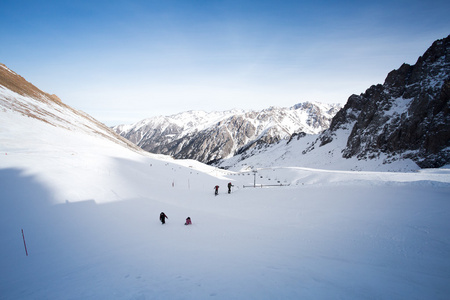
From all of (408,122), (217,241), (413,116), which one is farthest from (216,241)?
(413,116)

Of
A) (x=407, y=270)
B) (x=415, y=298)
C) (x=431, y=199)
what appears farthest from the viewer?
(x=431, y=199)

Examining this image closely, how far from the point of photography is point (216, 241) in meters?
10.5


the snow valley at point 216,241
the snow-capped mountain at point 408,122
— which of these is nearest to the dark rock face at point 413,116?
the snow-capped mountain at point 408,122

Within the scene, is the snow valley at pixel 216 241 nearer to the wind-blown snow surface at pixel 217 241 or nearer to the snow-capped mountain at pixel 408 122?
the wind-blown snow surface at pixel 217 241

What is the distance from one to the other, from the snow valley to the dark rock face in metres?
41.0

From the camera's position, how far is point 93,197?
51.0ft

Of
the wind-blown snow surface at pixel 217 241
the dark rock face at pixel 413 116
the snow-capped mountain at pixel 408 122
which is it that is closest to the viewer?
the wind-blown snow surface at pixel 217 241

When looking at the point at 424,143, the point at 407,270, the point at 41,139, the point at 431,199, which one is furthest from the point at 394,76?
the point at 41,139

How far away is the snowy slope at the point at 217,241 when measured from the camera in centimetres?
641

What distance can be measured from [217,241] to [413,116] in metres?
65.8

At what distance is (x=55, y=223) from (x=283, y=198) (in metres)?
17.5

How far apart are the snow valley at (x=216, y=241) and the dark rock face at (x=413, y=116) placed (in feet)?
134

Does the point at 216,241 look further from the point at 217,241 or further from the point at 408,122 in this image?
the point at 408,122

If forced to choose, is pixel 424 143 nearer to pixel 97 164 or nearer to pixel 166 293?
pixel 166 293
